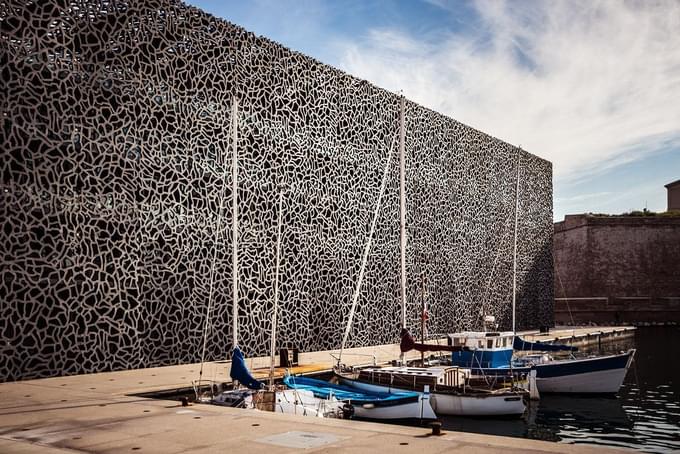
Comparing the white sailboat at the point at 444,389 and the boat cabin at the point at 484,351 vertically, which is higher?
the boat cabin at the point at 484,351

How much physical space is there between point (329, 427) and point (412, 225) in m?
20.9

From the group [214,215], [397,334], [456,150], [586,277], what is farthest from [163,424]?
[586,277]

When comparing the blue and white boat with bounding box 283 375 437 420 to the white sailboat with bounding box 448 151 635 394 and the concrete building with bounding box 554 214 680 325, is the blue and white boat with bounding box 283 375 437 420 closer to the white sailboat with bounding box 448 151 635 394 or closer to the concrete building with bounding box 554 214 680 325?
the white sailboat with bounding box 448 151 635 394

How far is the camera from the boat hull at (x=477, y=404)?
15.3m

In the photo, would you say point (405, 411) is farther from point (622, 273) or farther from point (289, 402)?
point (622, 273)

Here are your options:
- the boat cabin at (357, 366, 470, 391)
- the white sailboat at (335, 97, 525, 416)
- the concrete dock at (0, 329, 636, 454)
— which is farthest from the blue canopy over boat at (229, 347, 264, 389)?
the boat cabin at (357, 366, 470, 391)

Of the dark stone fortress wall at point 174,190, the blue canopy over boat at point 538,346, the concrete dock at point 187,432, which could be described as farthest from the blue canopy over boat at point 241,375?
the blue canopy over boat at point 538,346

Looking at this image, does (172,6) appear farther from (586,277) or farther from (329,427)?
(586,277)

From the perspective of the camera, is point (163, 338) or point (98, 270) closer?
point (98, 270)

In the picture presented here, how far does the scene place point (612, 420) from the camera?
15844 mm

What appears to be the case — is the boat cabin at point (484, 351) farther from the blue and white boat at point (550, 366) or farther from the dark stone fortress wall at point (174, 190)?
the dark stone fortress wall at point (174, 190)

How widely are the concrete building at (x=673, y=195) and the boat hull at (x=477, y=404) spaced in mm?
56981

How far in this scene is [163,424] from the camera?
376 inches

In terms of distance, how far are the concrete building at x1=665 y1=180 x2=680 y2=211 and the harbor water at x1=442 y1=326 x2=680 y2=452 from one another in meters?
47.7
